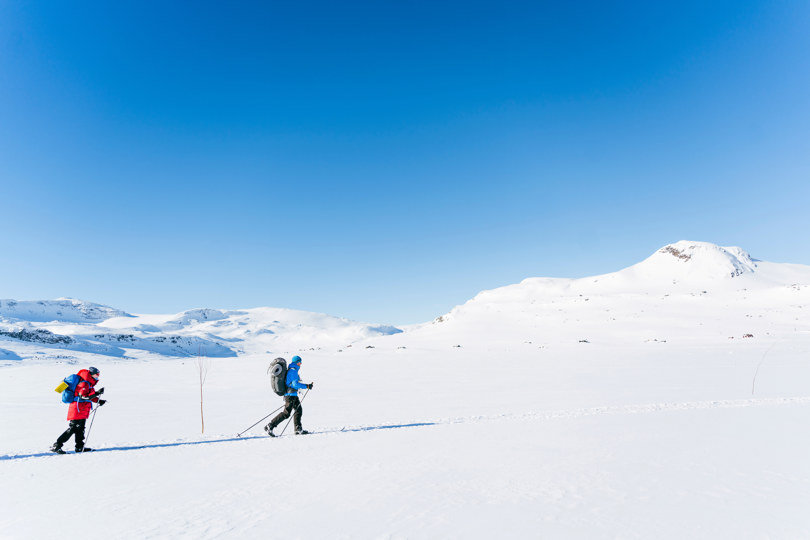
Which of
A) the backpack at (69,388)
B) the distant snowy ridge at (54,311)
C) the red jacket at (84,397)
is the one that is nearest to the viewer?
the red jacket at (84,397)

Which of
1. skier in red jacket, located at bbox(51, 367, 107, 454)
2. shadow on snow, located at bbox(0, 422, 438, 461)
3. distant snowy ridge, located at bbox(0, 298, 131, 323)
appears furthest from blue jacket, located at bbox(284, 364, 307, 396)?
distant snowy ridge, located at bbox(0, 298, 131, 323)

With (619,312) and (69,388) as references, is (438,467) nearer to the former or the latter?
(69,388)

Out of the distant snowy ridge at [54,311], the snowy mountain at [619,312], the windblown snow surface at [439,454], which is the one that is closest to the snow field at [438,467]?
the windblown snow surface at [439,454]

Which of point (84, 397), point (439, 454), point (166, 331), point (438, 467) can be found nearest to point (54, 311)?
point (166, 331)

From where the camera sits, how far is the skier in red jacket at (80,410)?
27.1 feet

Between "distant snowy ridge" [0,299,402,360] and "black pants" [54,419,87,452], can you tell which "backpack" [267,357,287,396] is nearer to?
"black pants" [54,419,87,452]

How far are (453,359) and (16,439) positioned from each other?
23.5 meters

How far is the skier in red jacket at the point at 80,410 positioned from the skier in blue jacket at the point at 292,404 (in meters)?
3.61

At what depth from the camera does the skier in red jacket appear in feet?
27.1

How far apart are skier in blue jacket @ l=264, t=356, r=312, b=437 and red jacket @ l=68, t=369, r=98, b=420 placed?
3917mm

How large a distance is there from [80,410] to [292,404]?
454cm

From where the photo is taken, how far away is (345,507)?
4.86 metres

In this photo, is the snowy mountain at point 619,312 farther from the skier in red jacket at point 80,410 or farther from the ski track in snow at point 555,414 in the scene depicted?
the skier in red jacket at point 80,410

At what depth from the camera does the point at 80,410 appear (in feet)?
28.3
